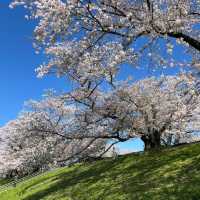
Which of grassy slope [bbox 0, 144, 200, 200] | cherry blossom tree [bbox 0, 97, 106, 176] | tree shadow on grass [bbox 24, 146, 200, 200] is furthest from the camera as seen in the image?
cherry blossom tree [bbox 0, 97, 106, 176]

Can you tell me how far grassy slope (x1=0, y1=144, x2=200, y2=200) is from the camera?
1605 cm

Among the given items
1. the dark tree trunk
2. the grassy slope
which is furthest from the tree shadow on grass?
the dark tree trunk

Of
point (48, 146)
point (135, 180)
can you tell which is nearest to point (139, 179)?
point (135, 180)

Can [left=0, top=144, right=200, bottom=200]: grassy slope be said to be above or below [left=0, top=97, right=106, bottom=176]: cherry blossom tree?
below

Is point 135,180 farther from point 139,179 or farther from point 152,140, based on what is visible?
point 152,140

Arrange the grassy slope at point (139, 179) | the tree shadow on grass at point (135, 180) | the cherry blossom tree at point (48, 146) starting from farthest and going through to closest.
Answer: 1. the cherry blossom tree at point (48, 146)
2. the tree shadow on grass at point (135, 180)
3. the grassy slope at point (139, 179)

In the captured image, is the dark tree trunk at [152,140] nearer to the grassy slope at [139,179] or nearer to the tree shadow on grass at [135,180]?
the grassy slope at [139,179]

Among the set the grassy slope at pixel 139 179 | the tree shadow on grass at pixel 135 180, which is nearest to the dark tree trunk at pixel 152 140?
the grassy slope at pixel 139 179

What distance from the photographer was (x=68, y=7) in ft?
50.8

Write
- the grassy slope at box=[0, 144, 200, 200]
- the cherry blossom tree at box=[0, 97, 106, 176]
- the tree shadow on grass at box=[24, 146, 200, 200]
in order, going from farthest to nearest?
the cherry blossom tree at box=[0, 97, 106, 176], the tree shadow on grass at box=[24, 146, 200, 200], the grassy slope at box=[0, 144, 200, 200]

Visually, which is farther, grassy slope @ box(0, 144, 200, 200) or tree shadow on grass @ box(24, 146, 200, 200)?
tree shadow on grass @ box(24, 146, 200, 200)

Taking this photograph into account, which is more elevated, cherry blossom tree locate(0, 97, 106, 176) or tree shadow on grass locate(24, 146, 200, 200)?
cherry blossom tree locate(0, 97, 106, 176)

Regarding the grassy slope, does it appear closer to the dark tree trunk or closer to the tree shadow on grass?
the tree shadow on grass

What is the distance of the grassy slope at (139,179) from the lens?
52.6ft
